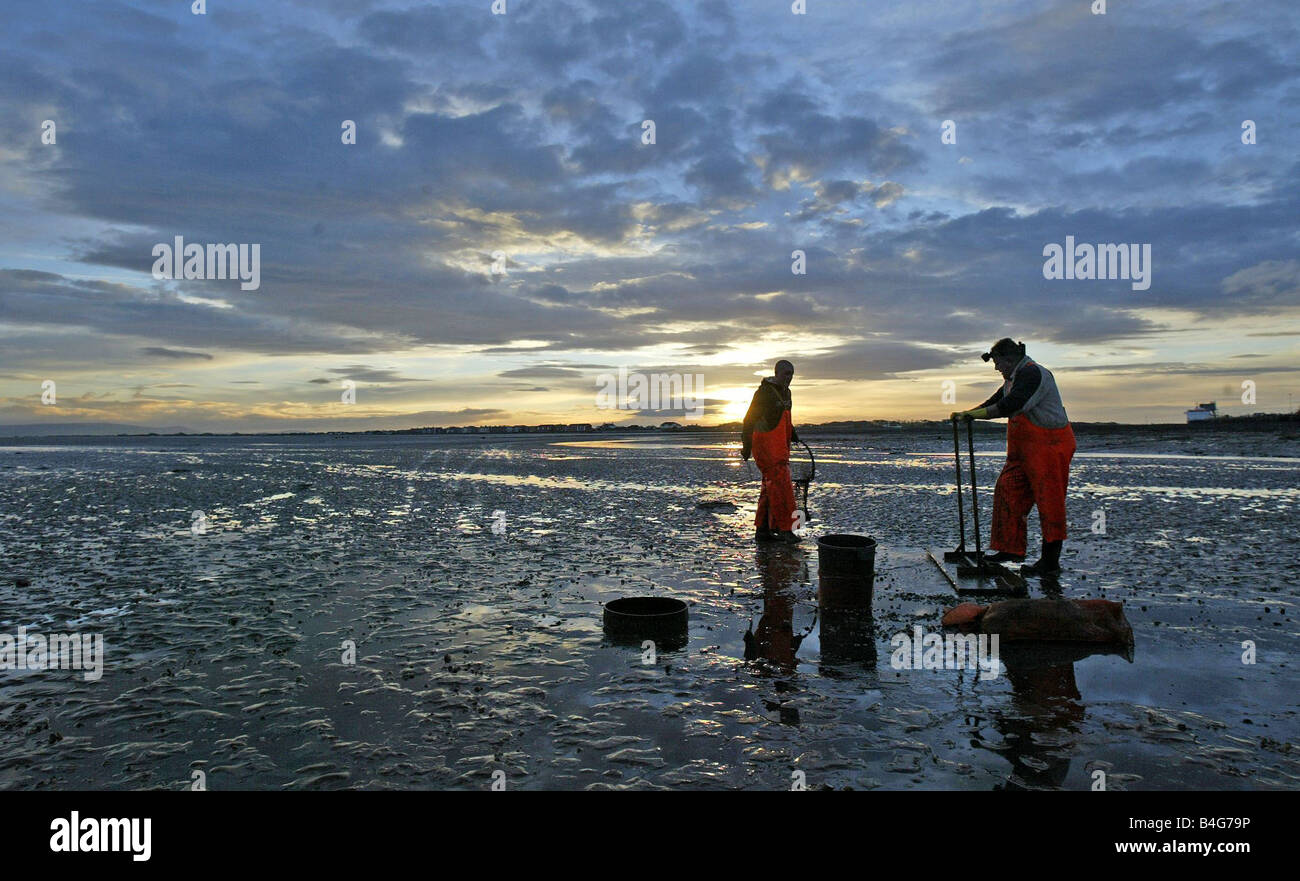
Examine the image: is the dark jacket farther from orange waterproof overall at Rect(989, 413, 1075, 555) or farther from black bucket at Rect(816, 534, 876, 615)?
black bucket at Rect(816, 534, 876, 615)

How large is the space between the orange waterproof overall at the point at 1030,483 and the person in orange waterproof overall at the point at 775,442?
10.4 feet

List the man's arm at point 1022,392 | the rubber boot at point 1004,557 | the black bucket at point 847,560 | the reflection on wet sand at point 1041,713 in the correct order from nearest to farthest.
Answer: the reflection on wet sand at point 1041,713 < the black bucket at point 847,560 < the man's arm at point 1022,392 < the rubber boot at point 1004,557

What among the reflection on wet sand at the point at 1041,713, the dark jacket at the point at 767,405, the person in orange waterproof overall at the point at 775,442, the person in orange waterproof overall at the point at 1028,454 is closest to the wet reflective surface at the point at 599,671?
the reflection on wet sand at the point at 1041,713

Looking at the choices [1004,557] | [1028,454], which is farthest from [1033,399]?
[1004,557]

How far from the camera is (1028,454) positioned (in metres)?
8.59

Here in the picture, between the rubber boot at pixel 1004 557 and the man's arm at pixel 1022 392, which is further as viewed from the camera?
the rubber boot at pixel 1004 557

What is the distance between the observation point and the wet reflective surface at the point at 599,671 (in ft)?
12.8

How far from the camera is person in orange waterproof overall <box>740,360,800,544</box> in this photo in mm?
11039

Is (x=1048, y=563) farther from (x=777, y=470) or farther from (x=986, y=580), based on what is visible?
(x=777, y=470)

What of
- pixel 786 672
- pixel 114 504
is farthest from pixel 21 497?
pixel 786 672

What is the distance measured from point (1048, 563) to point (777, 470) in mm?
3943

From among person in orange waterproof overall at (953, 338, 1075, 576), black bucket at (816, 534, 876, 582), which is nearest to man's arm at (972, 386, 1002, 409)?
person in orange waterproof overall at (953, 338, 1075, 576)

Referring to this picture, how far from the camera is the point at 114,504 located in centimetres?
1805

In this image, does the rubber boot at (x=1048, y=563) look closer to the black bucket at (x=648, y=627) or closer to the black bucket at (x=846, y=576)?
the black bucket at (x=846, y=576)
